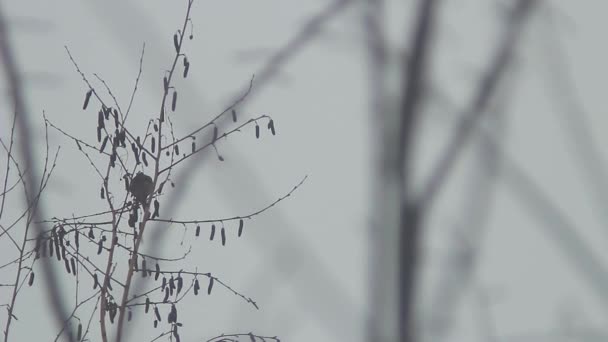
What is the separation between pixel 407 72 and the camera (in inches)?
20.8

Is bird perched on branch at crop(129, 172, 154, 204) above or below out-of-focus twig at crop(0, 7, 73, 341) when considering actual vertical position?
above

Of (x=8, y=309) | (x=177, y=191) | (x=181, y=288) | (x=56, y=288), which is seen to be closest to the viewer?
(x=177, y=191)

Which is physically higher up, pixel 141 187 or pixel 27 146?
pixel 141 187

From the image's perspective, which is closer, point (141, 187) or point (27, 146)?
point (27, 146)

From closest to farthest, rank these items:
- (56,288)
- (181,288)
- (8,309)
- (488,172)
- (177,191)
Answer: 1. (488,172)
2. (177,191)
3. (56,288)
4. (181,288)
5. (8,309)

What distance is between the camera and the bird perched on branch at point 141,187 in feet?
7.71

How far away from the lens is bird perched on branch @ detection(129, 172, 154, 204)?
235cm

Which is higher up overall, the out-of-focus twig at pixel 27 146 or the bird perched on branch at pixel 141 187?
the bird perched on branch at pixel 141 187

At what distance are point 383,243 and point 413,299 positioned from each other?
0.22ft

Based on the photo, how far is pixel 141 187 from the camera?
7.74 feet

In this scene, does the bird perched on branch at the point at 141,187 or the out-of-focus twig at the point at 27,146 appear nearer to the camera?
the out-of-focus twig at the point at 27,146

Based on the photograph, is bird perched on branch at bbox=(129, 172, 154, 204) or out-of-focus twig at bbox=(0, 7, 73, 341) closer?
out-of-focus twig at bbox=(0, 7, 73, 341)

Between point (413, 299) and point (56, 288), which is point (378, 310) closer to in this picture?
point (413, 299)

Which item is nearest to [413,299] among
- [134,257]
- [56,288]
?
[56,288]
